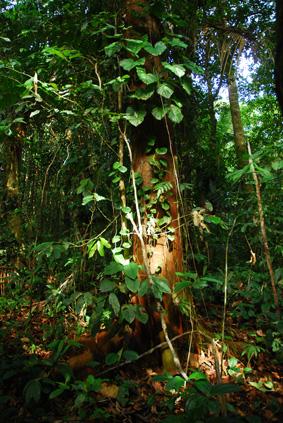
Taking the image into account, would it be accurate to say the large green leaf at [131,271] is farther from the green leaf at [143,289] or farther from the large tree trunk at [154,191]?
the large tree trunk at [154,191]

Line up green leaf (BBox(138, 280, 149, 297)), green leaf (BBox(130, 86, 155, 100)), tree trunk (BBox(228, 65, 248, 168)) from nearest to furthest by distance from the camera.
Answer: green leaf (BBox(138, 280, 149, 297))
green leaf (BBox(130, 86, 155, 100))
tree trunk (BBox(228, 65, 248, 168))

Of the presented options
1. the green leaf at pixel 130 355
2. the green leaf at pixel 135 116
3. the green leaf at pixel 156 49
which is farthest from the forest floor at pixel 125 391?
the green leaf at pixel 156 49

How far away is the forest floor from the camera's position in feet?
7.07

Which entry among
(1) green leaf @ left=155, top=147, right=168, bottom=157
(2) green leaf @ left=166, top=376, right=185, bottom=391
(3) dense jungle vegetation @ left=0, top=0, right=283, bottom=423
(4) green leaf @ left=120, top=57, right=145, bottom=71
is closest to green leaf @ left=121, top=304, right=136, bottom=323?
(3) dense jungle vegetation @ left=0, top=0, right=283, bottom=423

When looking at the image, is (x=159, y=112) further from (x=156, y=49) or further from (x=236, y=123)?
(x=236, y=123)

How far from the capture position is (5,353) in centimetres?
280

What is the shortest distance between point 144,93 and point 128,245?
1.12 meters

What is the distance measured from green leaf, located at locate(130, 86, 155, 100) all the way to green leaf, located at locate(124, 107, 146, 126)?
0.11m

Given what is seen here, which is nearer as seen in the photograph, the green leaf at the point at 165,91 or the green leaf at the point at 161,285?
the green leaf at the point at 161,285

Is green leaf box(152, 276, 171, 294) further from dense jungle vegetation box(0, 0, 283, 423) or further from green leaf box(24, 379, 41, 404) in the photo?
green leaf box(24, 379, 41, 404)

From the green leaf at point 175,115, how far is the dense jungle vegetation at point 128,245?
0.5 inches

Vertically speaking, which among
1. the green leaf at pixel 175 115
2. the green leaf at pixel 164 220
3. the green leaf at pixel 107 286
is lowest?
the green leaf at pixel 107 286

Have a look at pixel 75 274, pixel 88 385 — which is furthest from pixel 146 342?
pixel 75 274

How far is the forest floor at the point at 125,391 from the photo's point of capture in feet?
7.07
